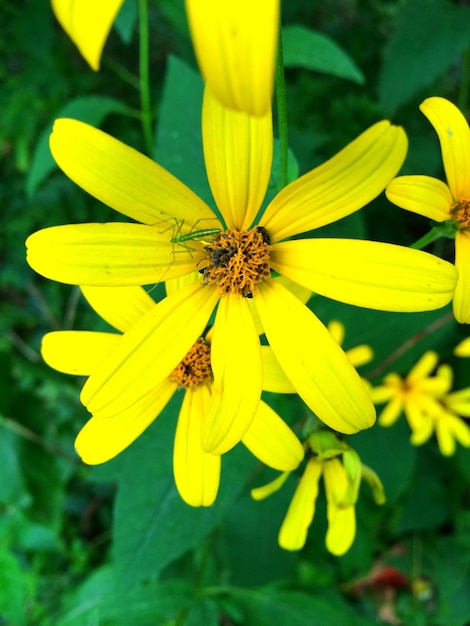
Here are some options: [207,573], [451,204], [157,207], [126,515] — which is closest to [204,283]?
[157,207]

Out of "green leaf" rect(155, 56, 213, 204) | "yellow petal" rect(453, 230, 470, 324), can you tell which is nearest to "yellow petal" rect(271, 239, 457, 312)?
"yellow petal" rect(453, 230, 470, 324)

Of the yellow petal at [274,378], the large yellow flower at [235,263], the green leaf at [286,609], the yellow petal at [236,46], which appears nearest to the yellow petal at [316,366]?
the large yellow flower at [235,263]

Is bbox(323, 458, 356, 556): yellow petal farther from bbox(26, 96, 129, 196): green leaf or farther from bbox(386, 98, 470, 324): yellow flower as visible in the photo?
bbox(26, 96, 129, 196): green leaf

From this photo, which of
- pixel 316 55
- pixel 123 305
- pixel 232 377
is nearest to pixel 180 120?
pixel 316 55

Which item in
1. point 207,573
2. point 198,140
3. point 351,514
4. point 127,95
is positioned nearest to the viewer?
point 351,514

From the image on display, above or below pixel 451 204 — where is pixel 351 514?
below

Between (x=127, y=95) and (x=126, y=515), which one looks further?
(x=127, y=95)

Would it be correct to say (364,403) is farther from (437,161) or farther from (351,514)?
(437,161)
